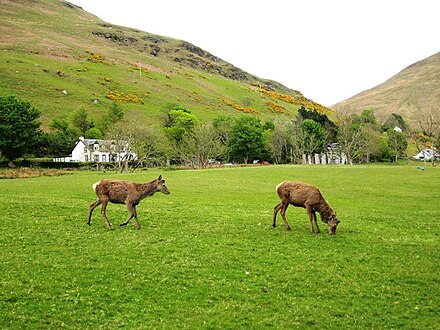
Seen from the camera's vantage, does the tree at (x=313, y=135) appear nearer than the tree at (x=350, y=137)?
No

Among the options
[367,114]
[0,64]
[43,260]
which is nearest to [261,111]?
[367,114]

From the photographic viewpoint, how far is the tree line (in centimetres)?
8575

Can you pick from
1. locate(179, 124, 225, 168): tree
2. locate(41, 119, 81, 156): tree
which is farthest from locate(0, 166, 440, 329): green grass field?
locate(41, 119, 81, 156): tree

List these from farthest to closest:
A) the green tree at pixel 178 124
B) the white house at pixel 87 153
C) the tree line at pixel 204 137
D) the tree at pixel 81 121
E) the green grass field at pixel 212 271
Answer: the tree at pixel 81 121 → the green tree at pixel 178 124 → the white house at pixel 87 153 → the tree line at pixel 204 137 → the green grass field at pixel 212 271

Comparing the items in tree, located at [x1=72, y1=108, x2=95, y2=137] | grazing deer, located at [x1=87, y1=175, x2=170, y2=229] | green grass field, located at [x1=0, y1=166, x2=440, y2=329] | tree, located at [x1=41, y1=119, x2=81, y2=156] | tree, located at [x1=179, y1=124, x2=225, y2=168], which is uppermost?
tree, located at [x1=72, y1=108, x2=95, y2=137]

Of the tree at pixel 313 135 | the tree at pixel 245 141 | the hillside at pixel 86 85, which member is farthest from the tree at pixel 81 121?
the tree at pixel 313 135

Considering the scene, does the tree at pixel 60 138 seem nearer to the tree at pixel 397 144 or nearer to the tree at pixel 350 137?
the tree at pixel 350 137

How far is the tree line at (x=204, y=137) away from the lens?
8575 cm

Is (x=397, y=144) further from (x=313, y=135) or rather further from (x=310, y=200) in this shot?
(x=310, y=200)

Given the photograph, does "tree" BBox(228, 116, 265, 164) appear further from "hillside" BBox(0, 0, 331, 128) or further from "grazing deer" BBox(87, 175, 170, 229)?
"grazing deer" BBox(87, 175, 170, 229)

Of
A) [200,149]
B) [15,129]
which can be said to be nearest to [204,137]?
[200,149]

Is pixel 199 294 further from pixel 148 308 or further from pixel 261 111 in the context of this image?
pixel 261 111

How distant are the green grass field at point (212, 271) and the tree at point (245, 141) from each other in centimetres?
8991

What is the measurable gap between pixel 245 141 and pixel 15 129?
60786 millimetres
